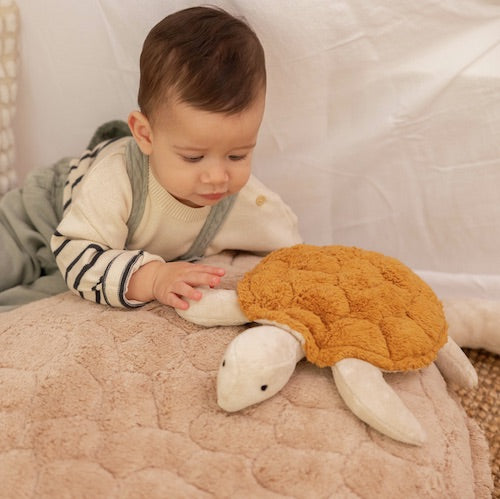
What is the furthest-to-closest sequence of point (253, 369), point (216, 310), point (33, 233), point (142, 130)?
point (33, 233) → point (142, 130) → point (216, 310) → point (253, 369)

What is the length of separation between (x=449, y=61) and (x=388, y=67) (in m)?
0.10

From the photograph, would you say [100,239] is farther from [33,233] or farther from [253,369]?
[253,369]

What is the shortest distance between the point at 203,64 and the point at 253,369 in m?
0.39

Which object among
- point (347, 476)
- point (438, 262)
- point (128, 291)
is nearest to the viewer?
point (347, 476)

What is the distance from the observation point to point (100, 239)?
3.06 feet

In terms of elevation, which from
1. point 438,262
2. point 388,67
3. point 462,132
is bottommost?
point 438,262

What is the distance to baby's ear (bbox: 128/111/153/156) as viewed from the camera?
888 mm

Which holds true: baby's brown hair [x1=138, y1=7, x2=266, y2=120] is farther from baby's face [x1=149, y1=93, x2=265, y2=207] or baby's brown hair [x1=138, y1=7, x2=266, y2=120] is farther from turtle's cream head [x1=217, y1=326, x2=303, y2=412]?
turtle's cream head [x1=217, y1=326, x2=303, y2=412]

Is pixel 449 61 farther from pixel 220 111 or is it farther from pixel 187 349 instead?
pixel 187 349

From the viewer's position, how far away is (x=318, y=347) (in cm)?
73

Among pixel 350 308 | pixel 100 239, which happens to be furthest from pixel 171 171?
pixel 350 308

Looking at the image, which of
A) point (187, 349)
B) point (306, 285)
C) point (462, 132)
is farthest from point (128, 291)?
point (462, 132)

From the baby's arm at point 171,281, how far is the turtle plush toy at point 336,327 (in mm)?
16

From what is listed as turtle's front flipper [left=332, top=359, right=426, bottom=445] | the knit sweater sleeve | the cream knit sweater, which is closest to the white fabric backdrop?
the cream knit sweater
